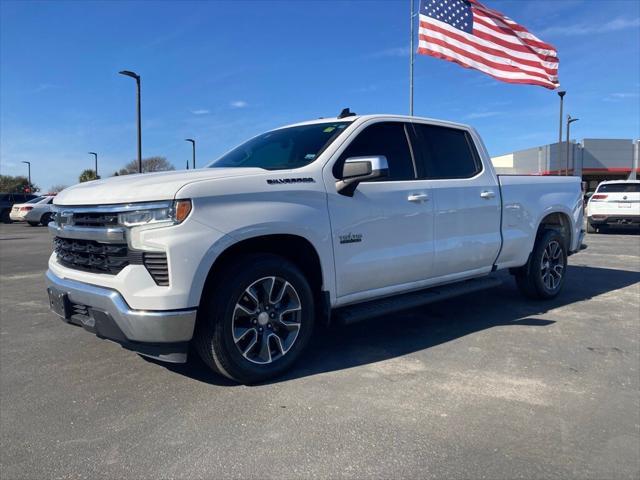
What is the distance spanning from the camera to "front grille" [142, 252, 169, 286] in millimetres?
3117

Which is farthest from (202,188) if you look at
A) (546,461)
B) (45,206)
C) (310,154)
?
(45,206)

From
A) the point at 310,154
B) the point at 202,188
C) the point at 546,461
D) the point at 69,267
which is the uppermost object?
the point at 310,154

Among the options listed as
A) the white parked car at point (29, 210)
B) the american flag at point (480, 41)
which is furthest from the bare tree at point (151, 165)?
the american flag at point (480, 41)

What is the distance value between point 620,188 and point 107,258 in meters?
16.2

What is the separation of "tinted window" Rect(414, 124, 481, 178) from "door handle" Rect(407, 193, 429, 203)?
25 cm

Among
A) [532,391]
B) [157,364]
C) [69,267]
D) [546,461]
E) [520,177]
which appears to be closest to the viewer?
[546,461]

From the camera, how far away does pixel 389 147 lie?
4.57 meters

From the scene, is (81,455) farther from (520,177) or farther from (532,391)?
(520,177)

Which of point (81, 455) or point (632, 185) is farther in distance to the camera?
point (632, 185)

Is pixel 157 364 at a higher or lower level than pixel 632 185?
lower

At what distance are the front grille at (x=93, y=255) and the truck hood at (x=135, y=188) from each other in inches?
11.4

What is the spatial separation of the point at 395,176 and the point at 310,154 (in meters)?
0.84

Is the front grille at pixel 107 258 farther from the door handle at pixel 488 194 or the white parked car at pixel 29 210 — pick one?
the white parked car at pixel 29 210

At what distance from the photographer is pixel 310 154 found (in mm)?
4145
